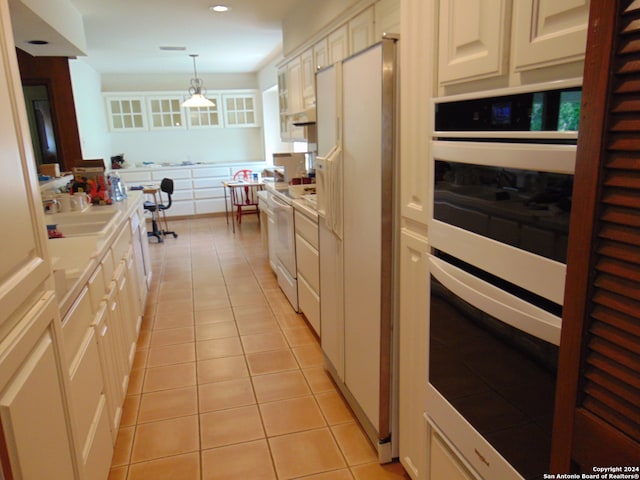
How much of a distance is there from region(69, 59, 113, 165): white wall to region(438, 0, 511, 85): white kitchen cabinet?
5402mm

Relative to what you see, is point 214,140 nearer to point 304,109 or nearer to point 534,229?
point 304,109

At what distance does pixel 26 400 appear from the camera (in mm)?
1013

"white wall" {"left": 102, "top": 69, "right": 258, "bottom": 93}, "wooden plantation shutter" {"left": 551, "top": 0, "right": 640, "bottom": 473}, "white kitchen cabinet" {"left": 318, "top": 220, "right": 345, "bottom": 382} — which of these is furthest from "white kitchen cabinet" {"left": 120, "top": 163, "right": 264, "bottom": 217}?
"wooden plantation shutter" {"left": 551, "top": 0, "right": 640, "bottom": 473}

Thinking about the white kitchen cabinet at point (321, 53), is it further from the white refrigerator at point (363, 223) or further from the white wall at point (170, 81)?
the white wall at point (170, 81)

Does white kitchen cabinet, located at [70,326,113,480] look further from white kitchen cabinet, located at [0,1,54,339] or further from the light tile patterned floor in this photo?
white kitchen cabinet, located at [0,1,54,339]

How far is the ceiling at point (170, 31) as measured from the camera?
400cm

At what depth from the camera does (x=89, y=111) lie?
21.4 feet

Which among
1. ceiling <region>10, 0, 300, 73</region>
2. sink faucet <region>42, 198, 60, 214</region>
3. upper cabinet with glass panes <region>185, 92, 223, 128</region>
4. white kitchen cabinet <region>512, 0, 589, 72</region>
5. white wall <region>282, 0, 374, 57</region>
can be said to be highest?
ceiling <region>10, 0, 300, 73</region>

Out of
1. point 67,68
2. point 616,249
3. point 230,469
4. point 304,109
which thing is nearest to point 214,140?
point 67,68

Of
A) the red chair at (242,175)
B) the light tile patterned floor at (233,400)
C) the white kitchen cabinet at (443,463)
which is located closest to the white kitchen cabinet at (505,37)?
the white kitchen cabinet at (443,463)

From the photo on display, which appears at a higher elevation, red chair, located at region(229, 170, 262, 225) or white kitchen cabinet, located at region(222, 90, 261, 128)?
white kitchen cabinet, located at region(222, 90, 261, 128)

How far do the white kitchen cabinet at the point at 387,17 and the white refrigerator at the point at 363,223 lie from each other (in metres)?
0.54

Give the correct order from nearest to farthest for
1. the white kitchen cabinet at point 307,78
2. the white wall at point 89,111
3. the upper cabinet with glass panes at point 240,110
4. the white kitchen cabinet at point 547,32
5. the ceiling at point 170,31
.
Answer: the white kitchen cabinet at point 547,32, the ceiling at point 170,31, the white kitchen cabinet at point 307,78, the white wall at point 89,111, the upper cabinet with glass panes at point 240,110

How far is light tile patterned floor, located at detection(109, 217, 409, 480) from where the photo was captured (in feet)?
6.73
